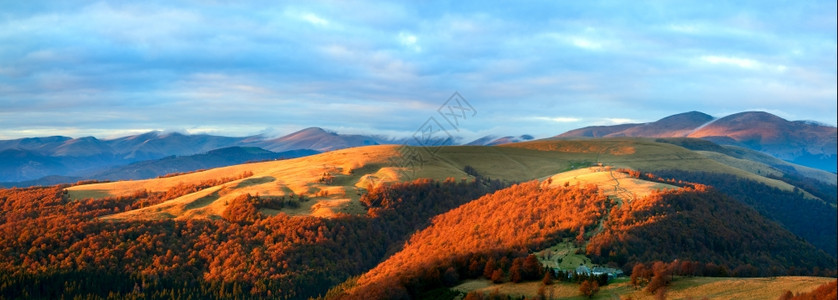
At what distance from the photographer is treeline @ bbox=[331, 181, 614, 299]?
110375mm

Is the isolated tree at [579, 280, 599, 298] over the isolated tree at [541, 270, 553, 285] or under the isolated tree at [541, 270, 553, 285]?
over

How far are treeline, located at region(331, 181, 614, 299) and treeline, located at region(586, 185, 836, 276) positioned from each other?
12577 millimetres

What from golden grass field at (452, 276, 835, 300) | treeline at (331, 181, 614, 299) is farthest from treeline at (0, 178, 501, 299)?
golden grass field at (452, 276, 835, 300)

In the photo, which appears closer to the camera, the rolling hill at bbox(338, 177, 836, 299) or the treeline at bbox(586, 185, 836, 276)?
the rolling hill at bbox(338, 177, 836, 299)

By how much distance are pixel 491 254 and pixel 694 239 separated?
7237 centimetres

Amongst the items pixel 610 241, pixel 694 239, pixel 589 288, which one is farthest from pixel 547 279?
pixel 694 239

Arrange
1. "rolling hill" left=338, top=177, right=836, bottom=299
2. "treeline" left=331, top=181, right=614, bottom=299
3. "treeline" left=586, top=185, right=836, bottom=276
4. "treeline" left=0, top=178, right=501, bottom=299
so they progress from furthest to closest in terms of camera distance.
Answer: "treeline" left=0, top=178, right=501, bottom=299 < "treeline" left=586, top=185, right=836, bottom=276 < "rolling hill" left=338, top=177, right=836, bottom=299 < "treeline" left=331, top=181, right=614, bottom=299

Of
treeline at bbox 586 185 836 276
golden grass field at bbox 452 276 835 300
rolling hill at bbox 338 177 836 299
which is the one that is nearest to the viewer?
golden grass field at bbox 452 276 835 300

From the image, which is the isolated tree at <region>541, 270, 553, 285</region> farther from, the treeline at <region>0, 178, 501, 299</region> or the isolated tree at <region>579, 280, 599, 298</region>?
the treeline at <region>0, 178, 501, 299</region>

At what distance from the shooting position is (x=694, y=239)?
161875 mm

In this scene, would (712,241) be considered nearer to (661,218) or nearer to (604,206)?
(661,218)

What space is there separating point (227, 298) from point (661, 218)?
117 metres

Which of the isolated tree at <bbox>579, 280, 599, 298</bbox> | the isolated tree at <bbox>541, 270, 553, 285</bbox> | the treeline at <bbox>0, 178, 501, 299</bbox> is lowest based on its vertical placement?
the treeline at <bbox>0, 178, 501, 299</bbox>

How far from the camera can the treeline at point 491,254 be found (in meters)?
110
